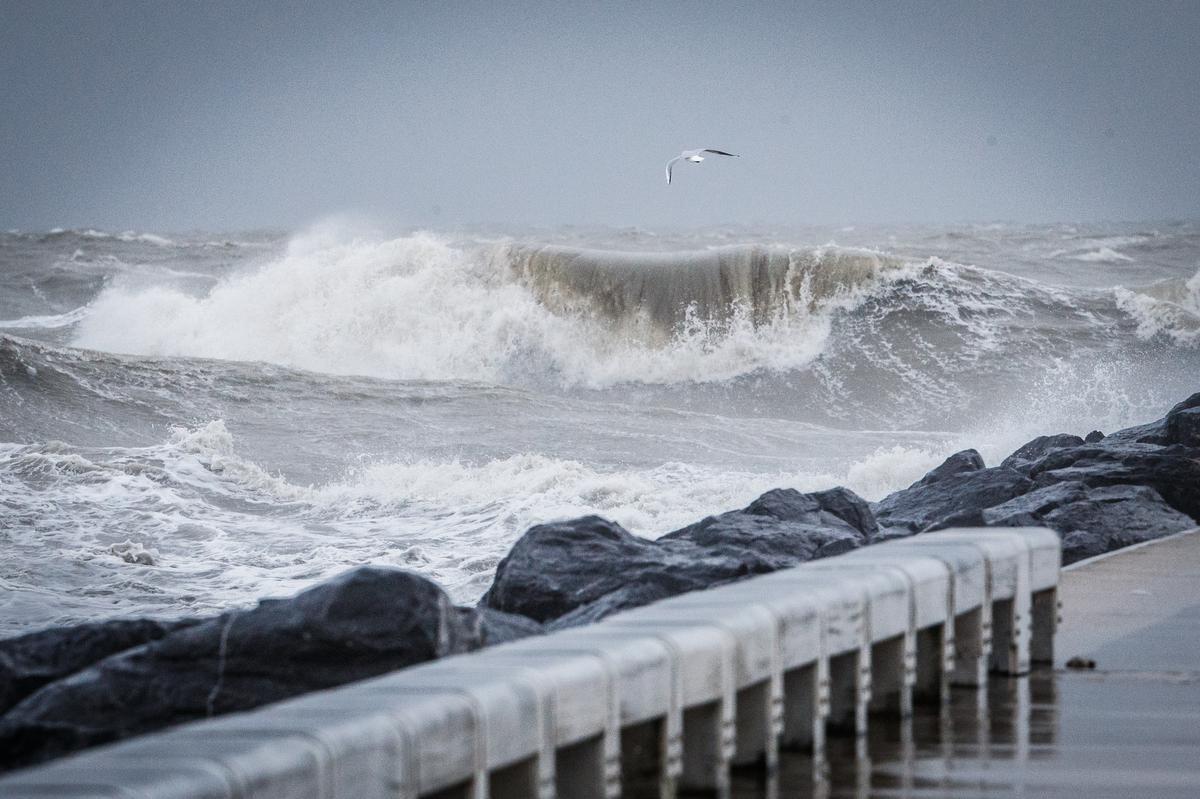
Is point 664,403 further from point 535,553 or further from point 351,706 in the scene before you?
point 351,706

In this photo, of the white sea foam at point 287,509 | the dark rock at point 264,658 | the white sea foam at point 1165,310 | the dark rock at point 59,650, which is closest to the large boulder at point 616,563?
the dark rock at point 59,650

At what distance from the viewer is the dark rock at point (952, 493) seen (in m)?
13.3

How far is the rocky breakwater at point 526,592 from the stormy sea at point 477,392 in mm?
3363

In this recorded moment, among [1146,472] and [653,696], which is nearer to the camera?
[653,696]

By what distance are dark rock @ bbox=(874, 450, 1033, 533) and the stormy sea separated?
3.31 metres

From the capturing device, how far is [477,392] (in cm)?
3005

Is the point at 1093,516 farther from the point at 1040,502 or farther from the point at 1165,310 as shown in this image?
the point at 1165,310

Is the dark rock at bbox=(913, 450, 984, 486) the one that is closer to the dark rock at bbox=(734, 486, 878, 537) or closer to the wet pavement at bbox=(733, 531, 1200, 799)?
the dark rock at bbox=(734, 486, 878, 537)

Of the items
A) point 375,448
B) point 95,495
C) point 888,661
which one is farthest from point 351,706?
point 375,448

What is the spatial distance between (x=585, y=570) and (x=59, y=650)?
331 centimetres

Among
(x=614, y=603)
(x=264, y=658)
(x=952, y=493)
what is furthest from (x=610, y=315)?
(x=264, y=658)

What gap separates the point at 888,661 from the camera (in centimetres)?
544

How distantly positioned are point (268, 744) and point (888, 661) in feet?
8.88

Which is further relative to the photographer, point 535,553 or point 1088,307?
point 1088,307
